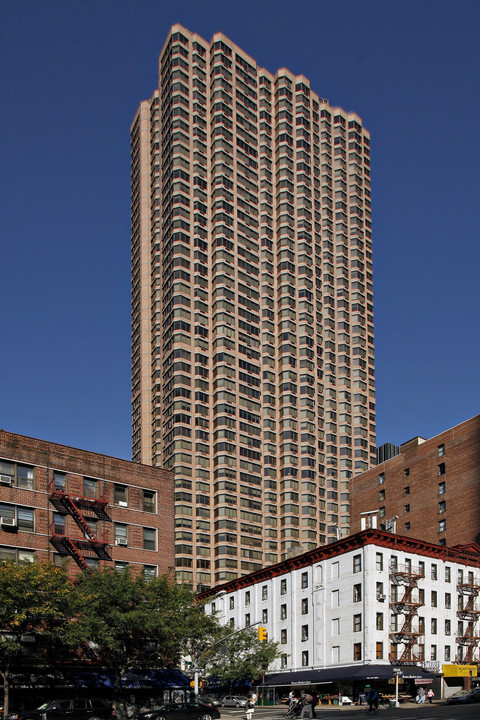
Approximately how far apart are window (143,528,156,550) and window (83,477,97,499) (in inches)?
203

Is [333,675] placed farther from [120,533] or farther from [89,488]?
[89,488]

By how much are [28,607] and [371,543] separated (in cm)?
3089

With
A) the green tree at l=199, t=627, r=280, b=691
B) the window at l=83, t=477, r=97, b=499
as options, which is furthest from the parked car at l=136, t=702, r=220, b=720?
the green tree at l=199, t=627, r=280, b=691

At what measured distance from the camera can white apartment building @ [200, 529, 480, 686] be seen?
225 feet

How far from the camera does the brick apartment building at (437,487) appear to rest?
104 metres

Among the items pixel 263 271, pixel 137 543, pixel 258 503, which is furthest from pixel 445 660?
pixel 263 271

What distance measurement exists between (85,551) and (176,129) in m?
106

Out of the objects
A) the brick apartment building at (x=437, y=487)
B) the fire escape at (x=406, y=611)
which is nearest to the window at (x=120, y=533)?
the fire escape at (x=406, y=611)

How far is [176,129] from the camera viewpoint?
152 m

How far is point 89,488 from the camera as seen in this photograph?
62812 mm

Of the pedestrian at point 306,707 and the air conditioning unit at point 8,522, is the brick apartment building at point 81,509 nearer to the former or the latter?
the air conditioning unit at point 8,522

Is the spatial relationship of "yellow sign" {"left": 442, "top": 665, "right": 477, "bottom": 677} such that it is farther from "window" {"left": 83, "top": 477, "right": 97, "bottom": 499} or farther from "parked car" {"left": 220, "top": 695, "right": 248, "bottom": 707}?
"window" {"left": 83, "top": 477, "right": 97, "bottom": 499}

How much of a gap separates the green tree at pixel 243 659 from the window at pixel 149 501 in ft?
49.7

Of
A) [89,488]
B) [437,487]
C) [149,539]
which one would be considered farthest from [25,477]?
[437,487]
